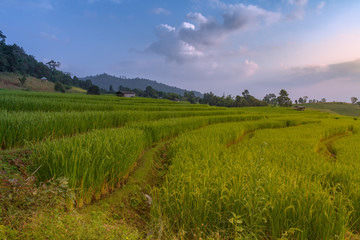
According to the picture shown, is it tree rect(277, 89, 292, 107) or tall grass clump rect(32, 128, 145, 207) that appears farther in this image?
tree rect(277, 89, 292, 107)

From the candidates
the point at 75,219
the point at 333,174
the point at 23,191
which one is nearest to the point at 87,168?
the point at 23,191

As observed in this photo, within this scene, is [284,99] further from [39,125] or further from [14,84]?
[14,84]

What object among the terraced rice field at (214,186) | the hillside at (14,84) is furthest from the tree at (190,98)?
the terraced rice field at (214,186)

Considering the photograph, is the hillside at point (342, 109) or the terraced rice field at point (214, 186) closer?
the terraced rice field at point (214, 186)

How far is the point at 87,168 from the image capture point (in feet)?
9.83

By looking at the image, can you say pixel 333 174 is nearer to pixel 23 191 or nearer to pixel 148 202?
pixel 148 202

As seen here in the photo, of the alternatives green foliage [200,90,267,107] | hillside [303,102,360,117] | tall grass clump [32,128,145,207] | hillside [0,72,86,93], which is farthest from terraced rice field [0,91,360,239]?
hillside [303,102,360,117]

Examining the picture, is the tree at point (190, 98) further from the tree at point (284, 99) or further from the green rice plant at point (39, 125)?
the green rice plant at point (39, 125)

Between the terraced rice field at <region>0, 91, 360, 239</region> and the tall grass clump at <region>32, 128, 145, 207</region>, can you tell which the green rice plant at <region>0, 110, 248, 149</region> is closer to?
the terraced rice field at <region>0, 91, 360, 239</region>

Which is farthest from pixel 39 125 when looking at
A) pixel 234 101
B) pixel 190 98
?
pixel 190 98

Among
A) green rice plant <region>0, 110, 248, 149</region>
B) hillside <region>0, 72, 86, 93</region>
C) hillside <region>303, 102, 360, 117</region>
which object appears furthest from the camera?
hillside <region>303, 102, 360, 117</region>

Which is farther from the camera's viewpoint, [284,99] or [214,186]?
[284,99]

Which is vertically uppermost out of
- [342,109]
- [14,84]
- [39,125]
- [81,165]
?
[342,109]

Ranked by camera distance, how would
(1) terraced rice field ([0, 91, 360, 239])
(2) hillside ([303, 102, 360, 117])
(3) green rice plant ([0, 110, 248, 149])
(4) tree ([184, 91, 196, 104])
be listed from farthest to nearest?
(4) tree ([184, 91, 196, 104]) → (2) hillside ([303, 102, 360, 117]) → (3) green rice plant ([0, 110, 248, 149]) → (1) terraced rice field ([0, 91, 360, 239])
